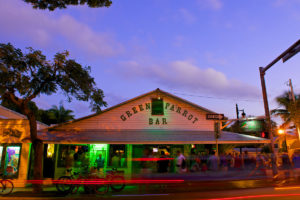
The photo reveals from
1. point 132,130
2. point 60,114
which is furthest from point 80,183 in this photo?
point 60,114

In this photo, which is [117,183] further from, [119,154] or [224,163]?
[224,163]

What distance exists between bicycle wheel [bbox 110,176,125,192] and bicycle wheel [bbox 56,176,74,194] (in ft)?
6.16

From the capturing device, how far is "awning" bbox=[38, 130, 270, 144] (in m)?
14.4

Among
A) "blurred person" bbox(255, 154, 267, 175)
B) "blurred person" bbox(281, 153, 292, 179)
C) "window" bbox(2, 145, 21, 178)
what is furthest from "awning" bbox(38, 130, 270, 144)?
"blurred person" bbox(281, 153, 292, 179)

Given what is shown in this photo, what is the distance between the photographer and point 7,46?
1106 cm

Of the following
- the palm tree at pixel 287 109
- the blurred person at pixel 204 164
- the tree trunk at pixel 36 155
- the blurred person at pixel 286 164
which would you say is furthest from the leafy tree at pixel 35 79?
the palm tree at pixel 287 109

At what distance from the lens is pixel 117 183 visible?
36.9ft

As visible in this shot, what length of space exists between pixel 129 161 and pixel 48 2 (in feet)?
37.8

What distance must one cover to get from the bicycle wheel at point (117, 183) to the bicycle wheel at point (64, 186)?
1878mm

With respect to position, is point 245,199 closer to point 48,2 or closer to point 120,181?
point 120,181

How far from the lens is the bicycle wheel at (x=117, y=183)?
11216mm

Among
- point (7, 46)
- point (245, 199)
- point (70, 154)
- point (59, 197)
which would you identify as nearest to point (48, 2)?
point (7, 46)

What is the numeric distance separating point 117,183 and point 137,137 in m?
4.17

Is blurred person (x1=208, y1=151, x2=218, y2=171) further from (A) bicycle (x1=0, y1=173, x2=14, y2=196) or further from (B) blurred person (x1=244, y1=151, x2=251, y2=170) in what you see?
(A) bicycle (x1=0, y1=173, x2=14, y2=196)
